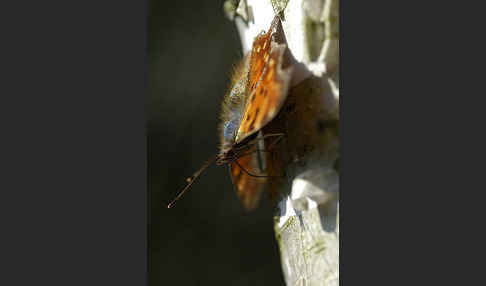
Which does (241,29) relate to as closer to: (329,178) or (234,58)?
(234,58)

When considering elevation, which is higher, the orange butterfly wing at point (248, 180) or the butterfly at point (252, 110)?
the butterfly at point (252, 110)

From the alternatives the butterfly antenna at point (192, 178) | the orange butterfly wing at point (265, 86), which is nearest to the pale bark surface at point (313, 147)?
the orange butterfly wing at point (265, 86)

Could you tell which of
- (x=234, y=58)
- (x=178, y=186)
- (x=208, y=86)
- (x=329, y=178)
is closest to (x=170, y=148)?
(x=178, y=186)

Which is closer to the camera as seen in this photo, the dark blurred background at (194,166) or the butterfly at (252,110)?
the butterfly at (252,110)

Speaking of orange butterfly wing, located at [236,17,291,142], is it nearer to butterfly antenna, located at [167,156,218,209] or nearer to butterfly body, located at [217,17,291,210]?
butterfly body, located at [217,17,291,210]

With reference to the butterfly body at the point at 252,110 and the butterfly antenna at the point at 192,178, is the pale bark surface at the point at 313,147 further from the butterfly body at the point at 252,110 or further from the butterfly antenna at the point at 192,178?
the butterfly antenna at the point at 192,178

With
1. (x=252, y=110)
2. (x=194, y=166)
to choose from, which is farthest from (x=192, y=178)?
(x=252, y=110)
